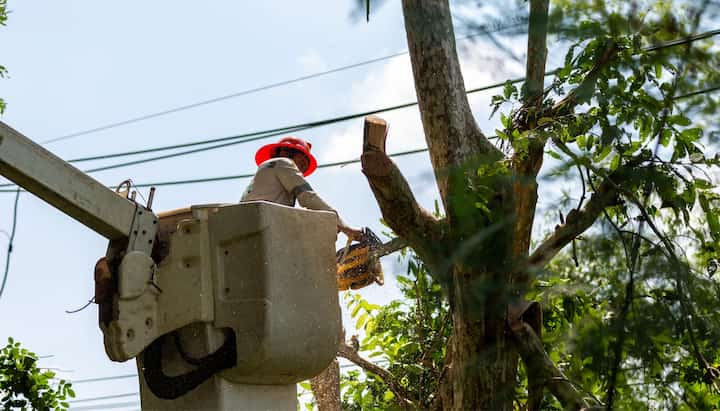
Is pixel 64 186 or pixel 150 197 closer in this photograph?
pixel 64 186

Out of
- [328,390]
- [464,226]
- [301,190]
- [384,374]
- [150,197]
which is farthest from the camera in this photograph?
[328,390]

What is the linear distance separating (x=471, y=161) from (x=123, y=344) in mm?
3730

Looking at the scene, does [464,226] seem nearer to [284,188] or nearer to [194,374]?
[194,374]

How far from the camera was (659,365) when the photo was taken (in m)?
2.23

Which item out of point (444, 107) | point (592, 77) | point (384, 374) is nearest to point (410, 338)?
point (384, 374)

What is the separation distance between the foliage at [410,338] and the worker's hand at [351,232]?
123 cm

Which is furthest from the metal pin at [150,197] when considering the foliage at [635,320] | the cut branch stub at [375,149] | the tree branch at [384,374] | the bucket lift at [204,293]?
the foliage at [635,320]

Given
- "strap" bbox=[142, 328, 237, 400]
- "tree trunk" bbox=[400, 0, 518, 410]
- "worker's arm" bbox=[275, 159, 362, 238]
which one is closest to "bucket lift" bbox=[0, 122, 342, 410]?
"strap" bbox=[142, 328, 237, 400]

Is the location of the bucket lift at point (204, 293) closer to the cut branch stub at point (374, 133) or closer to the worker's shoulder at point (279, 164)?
the cut branch stub at point (374, 133)

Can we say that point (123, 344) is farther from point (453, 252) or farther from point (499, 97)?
point (453, 252)

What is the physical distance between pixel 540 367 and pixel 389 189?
1.24m

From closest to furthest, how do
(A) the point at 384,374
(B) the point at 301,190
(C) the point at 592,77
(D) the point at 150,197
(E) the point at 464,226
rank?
(E) the point at 464,226
(C) the point at 592,77
(D) the point at 150,197
(B) the point at 301,190
(A) the point at 384,374

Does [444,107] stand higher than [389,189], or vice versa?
[444,107]

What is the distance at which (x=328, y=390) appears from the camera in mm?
8617
